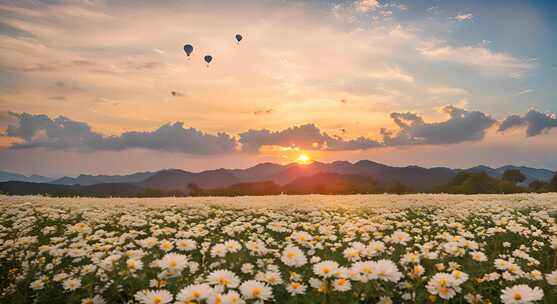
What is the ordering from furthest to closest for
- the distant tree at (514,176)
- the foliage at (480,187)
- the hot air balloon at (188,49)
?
the distant tree at (514,176)
the foliage at (480,187)
the hot air balloon at (188,49)

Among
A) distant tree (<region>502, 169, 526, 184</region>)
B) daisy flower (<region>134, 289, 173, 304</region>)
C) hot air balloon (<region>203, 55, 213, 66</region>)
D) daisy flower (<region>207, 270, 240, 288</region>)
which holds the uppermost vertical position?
hot air balloon (<region>203, 55, 213, 66</region>)

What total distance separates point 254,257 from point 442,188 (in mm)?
75213

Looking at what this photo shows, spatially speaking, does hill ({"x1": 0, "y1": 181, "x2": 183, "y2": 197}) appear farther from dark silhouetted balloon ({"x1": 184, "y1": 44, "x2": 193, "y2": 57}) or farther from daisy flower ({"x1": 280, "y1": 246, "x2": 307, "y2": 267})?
daisy flower ({"x1": 280, "y1": 246, "x2": 307, "y2": 267})

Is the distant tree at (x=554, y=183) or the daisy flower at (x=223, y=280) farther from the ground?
the distant tree at (x=554, y=183)

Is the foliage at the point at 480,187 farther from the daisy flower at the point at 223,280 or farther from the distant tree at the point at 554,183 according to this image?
the daisy flower at the point at 223,280

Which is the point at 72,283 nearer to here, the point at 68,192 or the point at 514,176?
the point at 68,192

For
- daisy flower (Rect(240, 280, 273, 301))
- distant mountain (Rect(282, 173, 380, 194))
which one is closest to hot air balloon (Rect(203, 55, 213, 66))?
distant mountain (Rect(282, 173, 380, 194))

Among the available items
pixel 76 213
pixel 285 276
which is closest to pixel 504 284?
pixel 285 276

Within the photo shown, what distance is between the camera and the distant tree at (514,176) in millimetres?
98812

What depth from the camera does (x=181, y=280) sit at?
4.94 meters

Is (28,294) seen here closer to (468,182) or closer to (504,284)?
(504,284)

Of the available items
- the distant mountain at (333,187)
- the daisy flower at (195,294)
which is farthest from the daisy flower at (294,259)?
the distant mountain at (333,187)

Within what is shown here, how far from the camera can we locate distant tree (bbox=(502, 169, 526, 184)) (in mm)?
98812

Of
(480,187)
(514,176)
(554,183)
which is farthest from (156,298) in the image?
(514,176)
